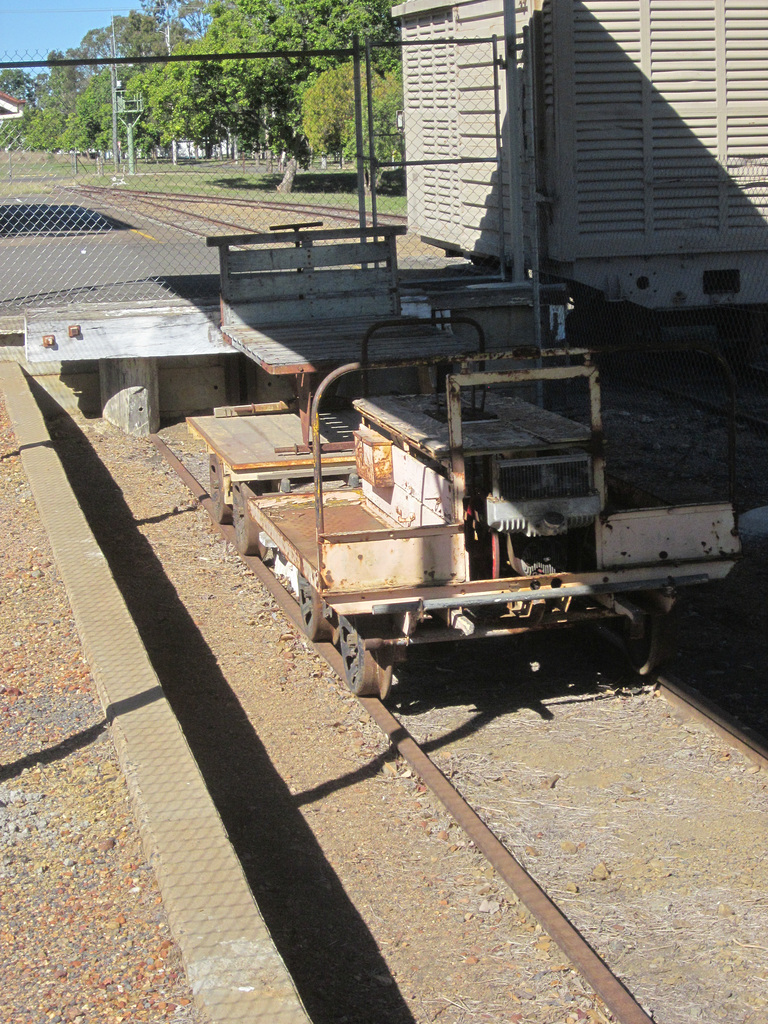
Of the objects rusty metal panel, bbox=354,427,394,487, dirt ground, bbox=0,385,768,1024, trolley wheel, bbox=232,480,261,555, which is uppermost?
rusty metal panel, bbox=354,427,394,487

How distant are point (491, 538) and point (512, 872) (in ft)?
6.18

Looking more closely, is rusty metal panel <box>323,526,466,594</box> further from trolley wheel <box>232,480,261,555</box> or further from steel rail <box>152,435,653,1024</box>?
trolley wheel <box>232,480,261,555</box>

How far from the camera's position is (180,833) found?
447 centimetres

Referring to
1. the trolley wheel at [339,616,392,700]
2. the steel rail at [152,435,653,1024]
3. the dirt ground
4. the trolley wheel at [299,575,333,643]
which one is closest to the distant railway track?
the trolley wheel at [299,575,333,643]

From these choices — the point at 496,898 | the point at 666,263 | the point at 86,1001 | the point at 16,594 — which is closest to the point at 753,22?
the point at 666,263

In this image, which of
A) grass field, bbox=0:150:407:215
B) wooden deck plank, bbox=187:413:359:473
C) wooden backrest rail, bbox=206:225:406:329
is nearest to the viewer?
wooden deck plank, bbox=187:413:359:473

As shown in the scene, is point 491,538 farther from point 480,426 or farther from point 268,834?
point 268,834

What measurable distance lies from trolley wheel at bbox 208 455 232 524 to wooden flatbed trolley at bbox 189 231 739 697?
248 cm

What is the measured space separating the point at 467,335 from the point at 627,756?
21.4 feet

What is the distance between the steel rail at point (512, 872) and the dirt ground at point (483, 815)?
60 millimetres

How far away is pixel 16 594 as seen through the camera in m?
7.66

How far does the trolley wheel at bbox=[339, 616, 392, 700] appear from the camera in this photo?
5949 millimetres

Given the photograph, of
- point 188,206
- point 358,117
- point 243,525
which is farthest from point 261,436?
point 188,206

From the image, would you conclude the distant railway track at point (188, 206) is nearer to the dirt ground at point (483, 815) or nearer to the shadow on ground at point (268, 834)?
the shadow on ground at point (268, 834)
